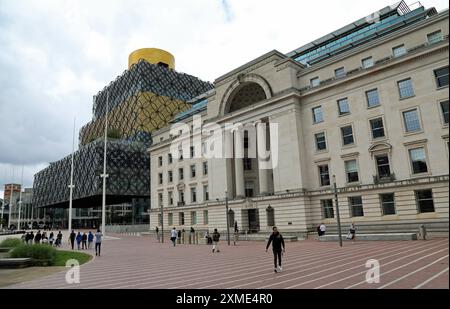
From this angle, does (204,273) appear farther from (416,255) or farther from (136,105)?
(136,105)

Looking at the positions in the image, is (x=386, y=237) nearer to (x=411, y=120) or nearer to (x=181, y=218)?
(x=411, y=120)

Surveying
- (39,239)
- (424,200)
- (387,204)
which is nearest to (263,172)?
(387,204)

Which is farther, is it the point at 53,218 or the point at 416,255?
the point at 53,218

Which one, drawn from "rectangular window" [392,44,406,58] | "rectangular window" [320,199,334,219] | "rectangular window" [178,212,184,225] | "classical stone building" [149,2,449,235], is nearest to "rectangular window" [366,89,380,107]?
"classical stone building" [149,2,449,235]

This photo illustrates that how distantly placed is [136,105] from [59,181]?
31.7 metres

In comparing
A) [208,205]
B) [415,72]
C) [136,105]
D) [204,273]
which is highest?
[136,105]

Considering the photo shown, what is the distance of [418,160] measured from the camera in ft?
102

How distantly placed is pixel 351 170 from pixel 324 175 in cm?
317

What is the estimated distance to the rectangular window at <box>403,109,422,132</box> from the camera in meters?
31.2

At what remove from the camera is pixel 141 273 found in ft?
51.0

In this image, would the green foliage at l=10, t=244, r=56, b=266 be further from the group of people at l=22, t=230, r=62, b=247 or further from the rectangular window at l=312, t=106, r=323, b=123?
the rectangular window at l=312, t=106, r=323, b=123

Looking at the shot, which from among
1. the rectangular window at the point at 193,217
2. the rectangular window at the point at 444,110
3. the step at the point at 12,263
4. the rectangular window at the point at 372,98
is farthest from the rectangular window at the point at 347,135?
the step at the point at 12,263

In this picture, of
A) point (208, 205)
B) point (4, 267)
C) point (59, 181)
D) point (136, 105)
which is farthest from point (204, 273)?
point (59, 181)

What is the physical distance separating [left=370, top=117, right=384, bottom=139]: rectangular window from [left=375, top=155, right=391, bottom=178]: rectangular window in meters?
2.19
